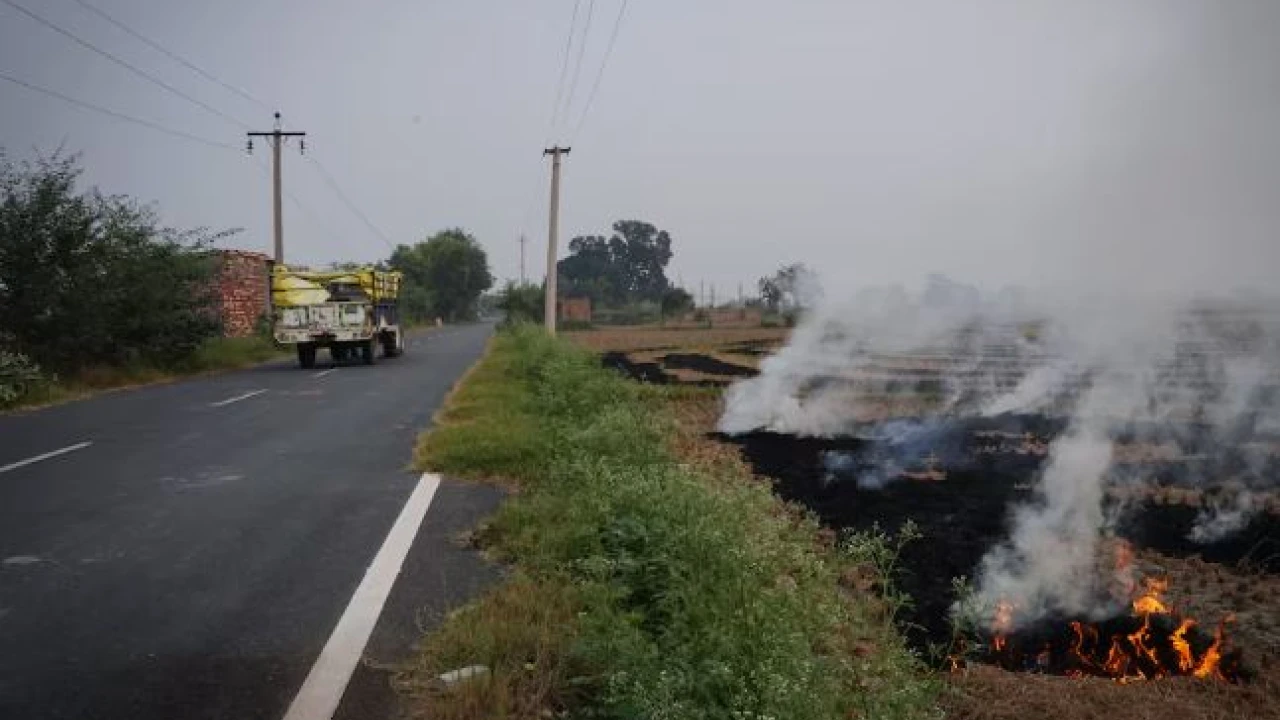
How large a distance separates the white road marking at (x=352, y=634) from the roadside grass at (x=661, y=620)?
317 millimetres

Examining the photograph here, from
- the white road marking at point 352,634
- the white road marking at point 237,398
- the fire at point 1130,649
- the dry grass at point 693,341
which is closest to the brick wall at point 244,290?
the dry grass at point 693,341

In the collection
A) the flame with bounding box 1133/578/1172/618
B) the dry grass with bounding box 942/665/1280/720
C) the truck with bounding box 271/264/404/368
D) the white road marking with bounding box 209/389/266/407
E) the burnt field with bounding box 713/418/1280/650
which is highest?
the truck with bounding box 271/264/404/368

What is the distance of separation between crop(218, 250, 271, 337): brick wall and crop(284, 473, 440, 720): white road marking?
2660 cm

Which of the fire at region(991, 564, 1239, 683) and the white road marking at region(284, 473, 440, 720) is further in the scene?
the fire at region(991, 564, 1239, 683)

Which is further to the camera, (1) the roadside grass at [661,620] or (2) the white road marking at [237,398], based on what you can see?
(2) the white road marking at [237,398]

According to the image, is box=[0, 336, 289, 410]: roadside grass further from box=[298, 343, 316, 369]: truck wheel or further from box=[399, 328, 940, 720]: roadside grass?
box=[399, 328, 940, 720]: roadside grass

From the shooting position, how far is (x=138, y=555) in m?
5.50

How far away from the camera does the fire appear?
491 cm

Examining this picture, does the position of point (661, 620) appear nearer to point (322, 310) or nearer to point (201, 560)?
point (201, 560)

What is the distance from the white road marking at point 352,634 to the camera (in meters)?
3.47

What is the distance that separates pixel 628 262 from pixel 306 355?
9529 centimetres

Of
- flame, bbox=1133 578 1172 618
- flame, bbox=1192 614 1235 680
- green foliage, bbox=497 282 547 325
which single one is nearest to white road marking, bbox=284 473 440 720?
flame, bbox=1192 614 1235 680

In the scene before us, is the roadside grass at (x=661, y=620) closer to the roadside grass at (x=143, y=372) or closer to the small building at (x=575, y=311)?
the roadside grass at (x=143, y=372)

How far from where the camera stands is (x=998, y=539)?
6914mm
